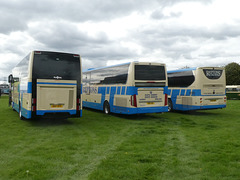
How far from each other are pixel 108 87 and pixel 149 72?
323cm

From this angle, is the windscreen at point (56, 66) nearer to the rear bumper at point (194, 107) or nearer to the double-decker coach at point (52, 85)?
the double-decker coach at point (52, 85)

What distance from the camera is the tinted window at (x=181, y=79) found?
16116 millimetres

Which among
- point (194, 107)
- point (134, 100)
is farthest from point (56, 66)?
point (194, 107)

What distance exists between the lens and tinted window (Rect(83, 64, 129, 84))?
14448 millimetres

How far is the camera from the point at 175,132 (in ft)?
32.3

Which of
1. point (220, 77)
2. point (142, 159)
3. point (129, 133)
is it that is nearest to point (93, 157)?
point (142, 159)

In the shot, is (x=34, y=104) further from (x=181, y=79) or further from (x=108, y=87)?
(x=181, y=79)

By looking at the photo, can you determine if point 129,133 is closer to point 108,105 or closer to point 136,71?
point 136,71

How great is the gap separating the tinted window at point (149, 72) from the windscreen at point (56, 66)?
3.38m

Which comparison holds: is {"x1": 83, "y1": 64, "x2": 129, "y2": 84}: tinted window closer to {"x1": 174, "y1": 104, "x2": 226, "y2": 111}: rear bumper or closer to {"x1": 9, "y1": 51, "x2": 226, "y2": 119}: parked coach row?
{"x1": 9, "y1": 51, "x2": 226, "y2": 119}: parked coach row

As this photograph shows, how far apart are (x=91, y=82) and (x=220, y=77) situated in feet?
28.7

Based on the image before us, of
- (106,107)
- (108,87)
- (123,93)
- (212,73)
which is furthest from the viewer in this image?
(106,107)

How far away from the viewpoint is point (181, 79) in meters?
16.9

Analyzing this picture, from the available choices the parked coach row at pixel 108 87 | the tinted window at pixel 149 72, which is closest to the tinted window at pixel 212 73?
the parked coach row at pixel 108 87
